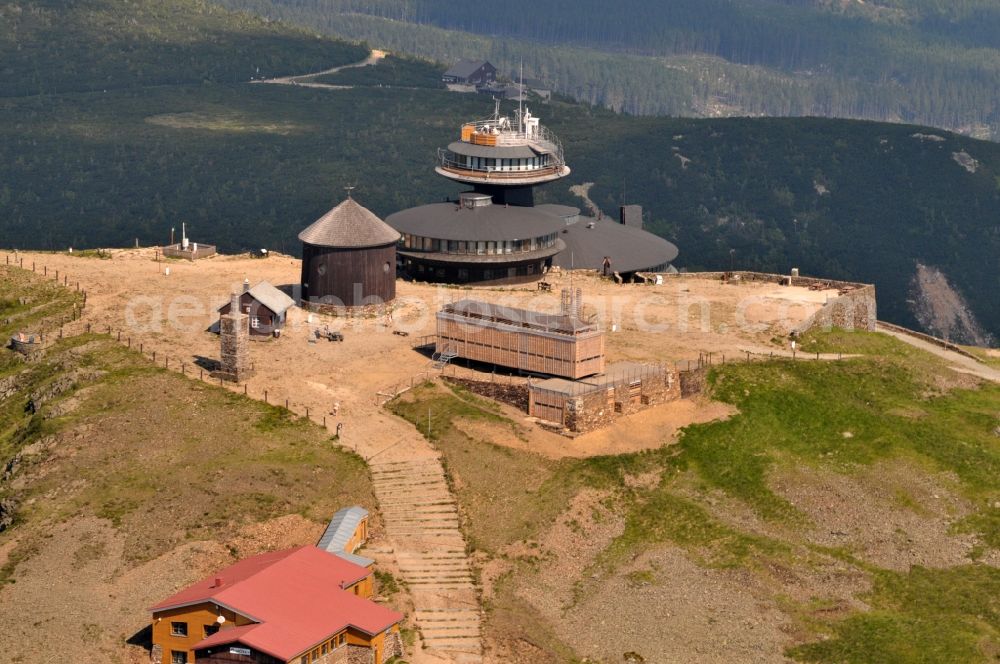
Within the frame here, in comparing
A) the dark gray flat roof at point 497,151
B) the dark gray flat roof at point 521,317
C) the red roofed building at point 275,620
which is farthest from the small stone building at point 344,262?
the red roofed building at point 275,620

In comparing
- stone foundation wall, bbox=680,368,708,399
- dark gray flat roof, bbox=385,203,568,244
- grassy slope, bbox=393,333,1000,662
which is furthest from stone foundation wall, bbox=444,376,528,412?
dark gray flat roof, bbox=385,203,568,244

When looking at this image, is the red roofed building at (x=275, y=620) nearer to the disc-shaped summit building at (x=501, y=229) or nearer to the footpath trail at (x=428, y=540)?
the footpath trail at (x=428, y=540)

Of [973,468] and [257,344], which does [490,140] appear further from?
[973,468]

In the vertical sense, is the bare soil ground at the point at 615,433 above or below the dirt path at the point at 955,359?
above

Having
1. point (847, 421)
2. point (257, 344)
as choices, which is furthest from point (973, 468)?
point (257, 344)

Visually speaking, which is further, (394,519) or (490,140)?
(490,140)

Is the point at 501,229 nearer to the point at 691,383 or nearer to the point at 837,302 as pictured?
the point at 837,302
